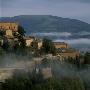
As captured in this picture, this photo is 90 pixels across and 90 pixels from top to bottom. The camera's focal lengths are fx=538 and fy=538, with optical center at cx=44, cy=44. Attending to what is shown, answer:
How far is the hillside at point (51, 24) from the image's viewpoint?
132500 mm

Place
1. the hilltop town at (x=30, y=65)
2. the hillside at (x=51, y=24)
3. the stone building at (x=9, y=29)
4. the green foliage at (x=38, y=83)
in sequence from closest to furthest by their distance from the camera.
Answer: the green foliage at (x=38, y=83) < the hilltop town at (x=30, y=65) < the stone building at (x=9, y=29) < the hillside at (x=51, y=24)

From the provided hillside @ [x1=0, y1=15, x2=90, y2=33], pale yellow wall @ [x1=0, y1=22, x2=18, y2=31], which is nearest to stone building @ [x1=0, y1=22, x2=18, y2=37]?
pale yellow wall @ [x1=0, y1=22, x2=18, y2=31]

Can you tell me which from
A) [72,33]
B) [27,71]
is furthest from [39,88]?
[72,33]

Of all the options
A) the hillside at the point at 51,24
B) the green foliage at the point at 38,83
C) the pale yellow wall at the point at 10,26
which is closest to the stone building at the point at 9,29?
the pale yellow wall at the point at 10,26

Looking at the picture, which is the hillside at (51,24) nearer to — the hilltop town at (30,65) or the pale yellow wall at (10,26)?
the pale yellow wall at (10,26)

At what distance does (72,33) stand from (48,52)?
9319cm

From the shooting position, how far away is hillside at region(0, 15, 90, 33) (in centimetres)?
13250

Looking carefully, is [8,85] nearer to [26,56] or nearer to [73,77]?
[73,77]

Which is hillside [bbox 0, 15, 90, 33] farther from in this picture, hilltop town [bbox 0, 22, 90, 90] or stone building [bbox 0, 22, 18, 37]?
hilltop town [bbox 0, 22, 90, 90]

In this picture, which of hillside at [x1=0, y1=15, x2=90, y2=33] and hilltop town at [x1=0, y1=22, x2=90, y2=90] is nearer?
hilltop town at [x1=0, y1=22, x2=90, y2=90]

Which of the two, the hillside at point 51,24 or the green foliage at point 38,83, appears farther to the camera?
the hillside at point 51,24

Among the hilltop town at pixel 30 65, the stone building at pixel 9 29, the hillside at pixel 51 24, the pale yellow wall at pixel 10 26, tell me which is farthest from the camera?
the hillside at pixel 51 24

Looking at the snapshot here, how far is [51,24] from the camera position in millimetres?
148750

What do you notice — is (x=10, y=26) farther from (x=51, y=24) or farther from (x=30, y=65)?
(x=51, y=24)
